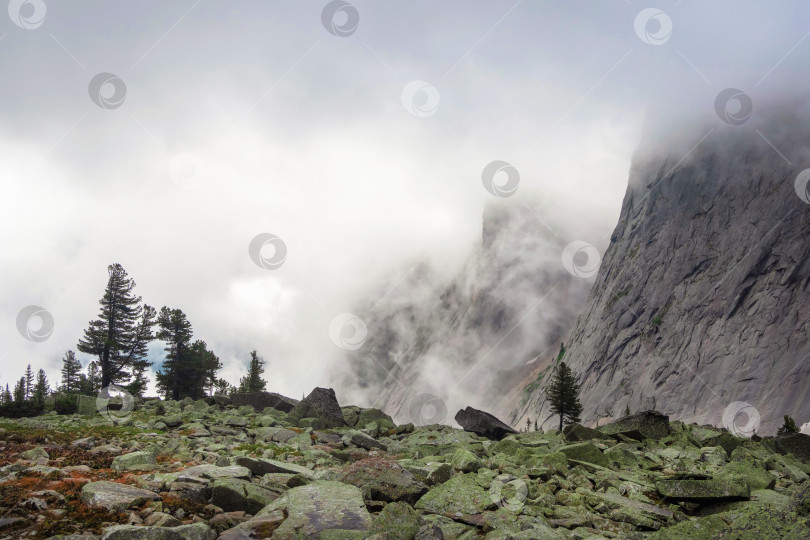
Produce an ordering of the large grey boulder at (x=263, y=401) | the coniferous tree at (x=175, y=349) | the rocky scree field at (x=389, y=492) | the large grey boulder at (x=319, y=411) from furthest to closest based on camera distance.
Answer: the coniferous tree at (x=175, y=349)
the large grey boulder at (x=263, y=401)
the large grey boulder at (x=319, y=411)
the rocky scree field at (x=389, y=492)

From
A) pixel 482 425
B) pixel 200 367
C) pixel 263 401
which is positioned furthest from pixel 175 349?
pixel 482 425

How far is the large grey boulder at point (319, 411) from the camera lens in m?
29.9

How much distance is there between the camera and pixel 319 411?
30422 millimetres

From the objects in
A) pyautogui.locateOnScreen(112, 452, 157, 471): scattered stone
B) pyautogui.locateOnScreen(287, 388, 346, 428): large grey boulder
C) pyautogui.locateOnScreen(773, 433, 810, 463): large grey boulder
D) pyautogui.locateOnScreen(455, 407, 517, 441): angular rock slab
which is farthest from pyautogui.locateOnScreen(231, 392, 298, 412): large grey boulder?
pyautogui.locateOnScreen(773, 433, 810, 463): large grey boulder

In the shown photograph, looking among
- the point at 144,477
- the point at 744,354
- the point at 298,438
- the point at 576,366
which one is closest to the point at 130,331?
the point at 298,438

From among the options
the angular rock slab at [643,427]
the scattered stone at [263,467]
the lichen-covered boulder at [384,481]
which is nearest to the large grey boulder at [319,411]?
the angular rock slab at [643,427]

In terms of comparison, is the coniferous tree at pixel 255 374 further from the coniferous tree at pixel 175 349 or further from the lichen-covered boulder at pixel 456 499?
the lichen-covered boulder at pixel 456 499

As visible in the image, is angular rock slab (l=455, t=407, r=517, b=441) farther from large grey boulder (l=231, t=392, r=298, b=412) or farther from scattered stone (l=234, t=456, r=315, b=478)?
scattered stone (l=234, t=456, r=315, b=478)

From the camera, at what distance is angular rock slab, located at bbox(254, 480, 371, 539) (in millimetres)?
8727

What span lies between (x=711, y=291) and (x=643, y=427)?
9190cm

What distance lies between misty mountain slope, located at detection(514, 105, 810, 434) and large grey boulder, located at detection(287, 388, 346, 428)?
237 feet

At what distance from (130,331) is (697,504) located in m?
57.7

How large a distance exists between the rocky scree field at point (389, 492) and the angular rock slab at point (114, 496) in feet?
0.09

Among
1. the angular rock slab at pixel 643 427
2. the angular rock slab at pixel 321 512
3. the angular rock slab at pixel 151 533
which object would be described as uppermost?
the angular rock slab at pixel 643 427
